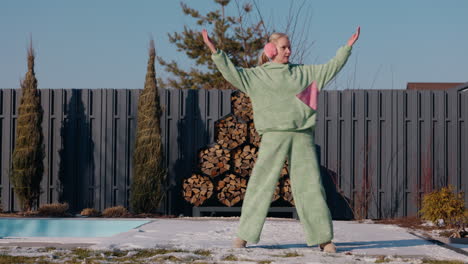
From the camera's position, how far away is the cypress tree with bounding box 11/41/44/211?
1002cm

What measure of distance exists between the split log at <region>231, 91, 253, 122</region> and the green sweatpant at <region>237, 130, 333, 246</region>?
466cm

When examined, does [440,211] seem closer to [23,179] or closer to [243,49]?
[23,179]

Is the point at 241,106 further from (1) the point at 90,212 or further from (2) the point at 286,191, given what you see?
(1) the point at 90,212

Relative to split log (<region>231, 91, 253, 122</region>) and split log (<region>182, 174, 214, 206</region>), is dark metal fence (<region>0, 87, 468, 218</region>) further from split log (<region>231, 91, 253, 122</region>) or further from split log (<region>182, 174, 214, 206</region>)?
split log (<region>182, 174, 214, 206</region>)

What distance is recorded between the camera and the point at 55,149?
1036cm

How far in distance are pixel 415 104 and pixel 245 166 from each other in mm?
2656

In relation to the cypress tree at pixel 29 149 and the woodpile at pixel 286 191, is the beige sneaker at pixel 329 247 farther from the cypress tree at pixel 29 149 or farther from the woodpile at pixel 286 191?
the cypress tree at pixel 29 149

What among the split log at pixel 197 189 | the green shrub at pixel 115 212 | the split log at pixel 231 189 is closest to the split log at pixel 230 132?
the split log at pixel 231 189

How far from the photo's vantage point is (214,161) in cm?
977

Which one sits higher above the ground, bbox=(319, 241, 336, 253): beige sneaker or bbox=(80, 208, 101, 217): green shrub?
bbox=(319, 241, 336, 253): beige sneaker

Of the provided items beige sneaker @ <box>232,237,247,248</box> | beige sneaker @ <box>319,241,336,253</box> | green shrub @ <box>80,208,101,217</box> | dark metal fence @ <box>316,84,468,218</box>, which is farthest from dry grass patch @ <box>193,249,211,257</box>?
dark metal fence @ <box>316,84,468,218</box>

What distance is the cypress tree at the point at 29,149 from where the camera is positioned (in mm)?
10023

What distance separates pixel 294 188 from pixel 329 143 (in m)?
4.91

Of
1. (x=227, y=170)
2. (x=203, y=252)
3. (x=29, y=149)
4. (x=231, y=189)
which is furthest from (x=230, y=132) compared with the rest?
(x=203, y=252)
